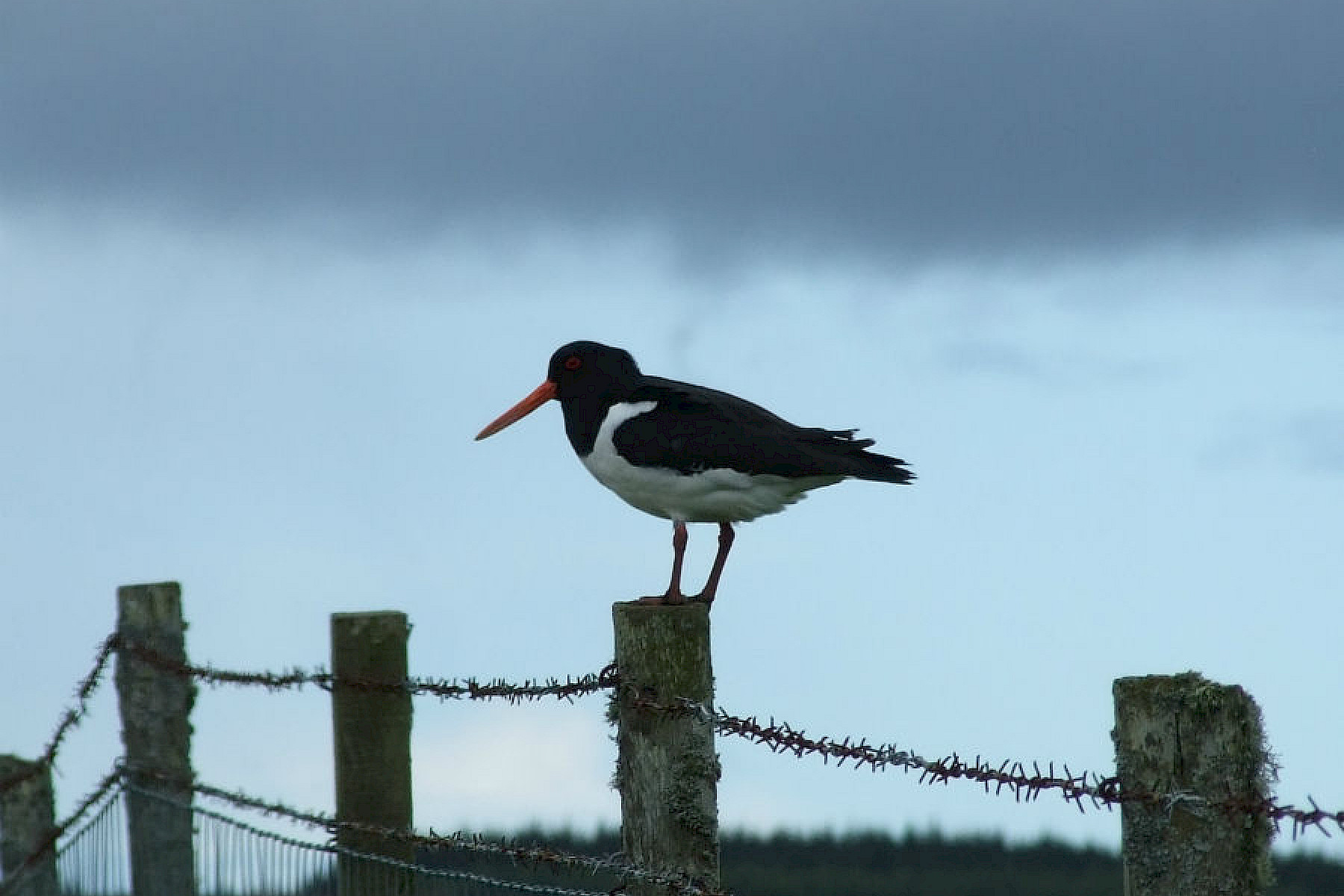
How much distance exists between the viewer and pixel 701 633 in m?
5.05

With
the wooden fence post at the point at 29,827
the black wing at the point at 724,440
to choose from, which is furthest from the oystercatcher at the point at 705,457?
the wooden fence post at the point at 29,827

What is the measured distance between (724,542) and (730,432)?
27.7 inches

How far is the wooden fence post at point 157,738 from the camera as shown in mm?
7883

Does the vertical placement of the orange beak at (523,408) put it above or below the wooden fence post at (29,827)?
above

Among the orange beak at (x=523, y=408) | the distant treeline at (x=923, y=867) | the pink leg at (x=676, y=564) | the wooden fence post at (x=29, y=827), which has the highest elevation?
the orange beak at (x=523, y=408)

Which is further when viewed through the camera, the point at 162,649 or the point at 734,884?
the point at 734,884

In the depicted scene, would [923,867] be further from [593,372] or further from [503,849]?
[503,849]

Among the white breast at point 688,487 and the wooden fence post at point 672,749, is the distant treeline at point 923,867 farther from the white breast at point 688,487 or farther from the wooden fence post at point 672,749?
the wooden fence post at point 672,749

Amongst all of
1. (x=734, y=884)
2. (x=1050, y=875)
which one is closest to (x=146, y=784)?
(x=734, y=884)

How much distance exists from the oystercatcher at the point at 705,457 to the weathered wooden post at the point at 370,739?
126 centimetres

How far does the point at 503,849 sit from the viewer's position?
5.49m

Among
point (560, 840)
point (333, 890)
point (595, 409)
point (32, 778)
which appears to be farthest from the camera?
point (560, 840)

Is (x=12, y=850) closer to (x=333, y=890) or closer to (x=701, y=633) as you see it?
(x=333, y=890)

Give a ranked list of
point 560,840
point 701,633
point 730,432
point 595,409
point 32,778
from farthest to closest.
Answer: point 560,840
point 32,778
point 595,409
point 730,432
point 701,633
